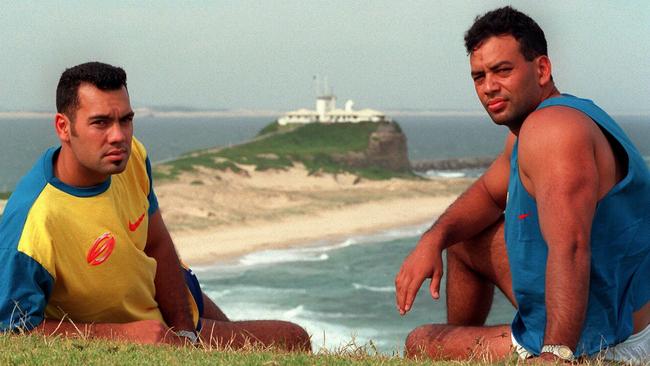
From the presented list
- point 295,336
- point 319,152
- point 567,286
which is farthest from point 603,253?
point 319,152

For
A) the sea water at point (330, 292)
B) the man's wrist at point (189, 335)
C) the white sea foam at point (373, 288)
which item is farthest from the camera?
the white sea foam at point (373, 288)

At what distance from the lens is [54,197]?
438 centimetres

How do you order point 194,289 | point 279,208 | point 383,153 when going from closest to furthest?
point 194,289 → point 279,208 → point 383,153

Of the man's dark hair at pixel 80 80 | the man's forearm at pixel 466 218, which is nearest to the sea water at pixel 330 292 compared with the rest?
the man's forearm at pixel 466 218

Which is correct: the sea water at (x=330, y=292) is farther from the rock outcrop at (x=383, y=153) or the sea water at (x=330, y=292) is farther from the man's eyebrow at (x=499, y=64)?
the rock outcrop at (x=383, y=153)

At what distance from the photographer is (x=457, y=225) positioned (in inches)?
193

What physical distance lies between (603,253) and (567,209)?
0.39 meters

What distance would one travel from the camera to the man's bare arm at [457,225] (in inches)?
178

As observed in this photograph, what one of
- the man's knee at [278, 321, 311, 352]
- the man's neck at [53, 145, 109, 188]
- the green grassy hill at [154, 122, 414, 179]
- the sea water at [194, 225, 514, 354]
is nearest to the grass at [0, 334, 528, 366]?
the man's neck at [53, 145, 109, 188]

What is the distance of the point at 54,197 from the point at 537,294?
2233 mm

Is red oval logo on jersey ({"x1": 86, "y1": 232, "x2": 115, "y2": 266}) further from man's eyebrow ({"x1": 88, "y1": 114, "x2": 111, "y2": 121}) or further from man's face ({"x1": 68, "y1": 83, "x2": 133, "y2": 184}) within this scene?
man's eyebrow ({"x1": 88, "y1": 114, "x2": 111, "y2": 121})

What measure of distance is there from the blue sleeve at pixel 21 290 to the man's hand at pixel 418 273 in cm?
160

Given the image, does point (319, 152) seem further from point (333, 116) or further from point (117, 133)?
point (117, 133)

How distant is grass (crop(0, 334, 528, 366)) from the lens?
3893 millimetres
